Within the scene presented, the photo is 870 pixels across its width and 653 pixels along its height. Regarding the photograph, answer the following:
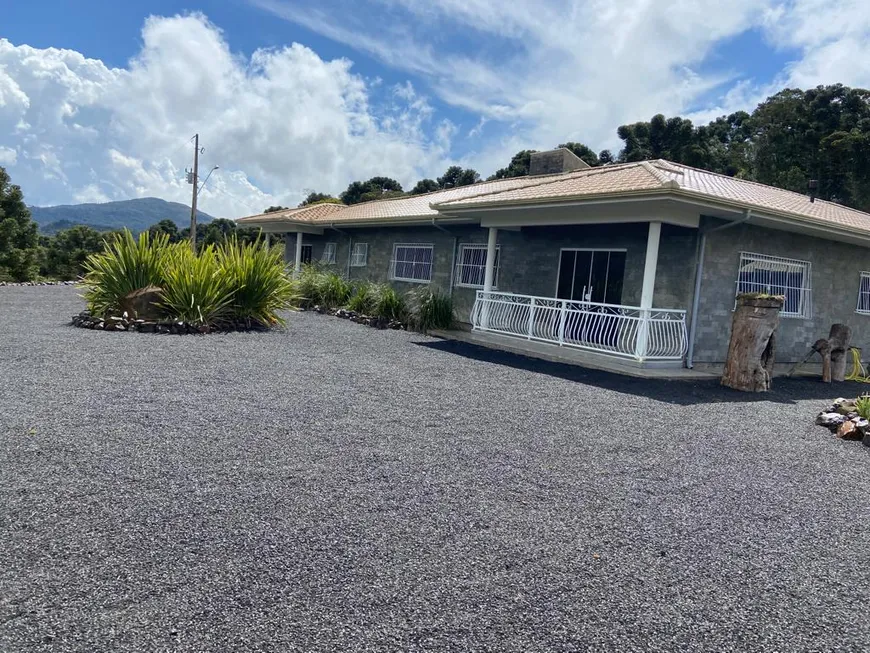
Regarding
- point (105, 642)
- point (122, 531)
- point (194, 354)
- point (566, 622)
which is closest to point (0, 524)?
point (122, 531)

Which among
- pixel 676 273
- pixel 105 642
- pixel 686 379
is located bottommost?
pixel 105 642

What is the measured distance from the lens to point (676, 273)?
10.7m

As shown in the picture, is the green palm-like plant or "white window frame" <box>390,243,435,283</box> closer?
the green palm-like plant

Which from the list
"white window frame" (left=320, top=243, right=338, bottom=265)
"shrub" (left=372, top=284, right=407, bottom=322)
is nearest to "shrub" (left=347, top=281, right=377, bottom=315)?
"shrub" (left=372, top=284, right=407, bottom=322)

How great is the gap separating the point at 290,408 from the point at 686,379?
6324mm

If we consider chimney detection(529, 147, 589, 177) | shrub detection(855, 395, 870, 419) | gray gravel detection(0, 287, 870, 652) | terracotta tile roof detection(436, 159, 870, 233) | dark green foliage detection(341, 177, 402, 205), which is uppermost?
dark green foliage detection(341, 177, 402, 205)

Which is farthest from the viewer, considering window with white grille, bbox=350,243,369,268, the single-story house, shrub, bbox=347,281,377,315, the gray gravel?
window with white grille, bbox=350,243,369,268

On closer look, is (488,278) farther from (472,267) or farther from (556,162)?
(556,162)

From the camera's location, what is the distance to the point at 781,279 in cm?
1170

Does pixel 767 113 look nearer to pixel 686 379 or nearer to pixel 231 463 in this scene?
pixel 686 379

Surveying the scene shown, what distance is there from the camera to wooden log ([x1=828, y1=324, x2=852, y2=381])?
11273mm

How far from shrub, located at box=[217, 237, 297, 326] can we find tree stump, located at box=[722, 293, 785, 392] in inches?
319

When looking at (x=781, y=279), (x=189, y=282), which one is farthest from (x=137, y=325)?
(x=781, y=279)

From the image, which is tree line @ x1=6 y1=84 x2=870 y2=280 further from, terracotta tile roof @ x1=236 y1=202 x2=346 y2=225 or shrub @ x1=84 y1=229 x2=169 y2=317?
shrub @ x1=84 y1=229 x2=169 y2=317
